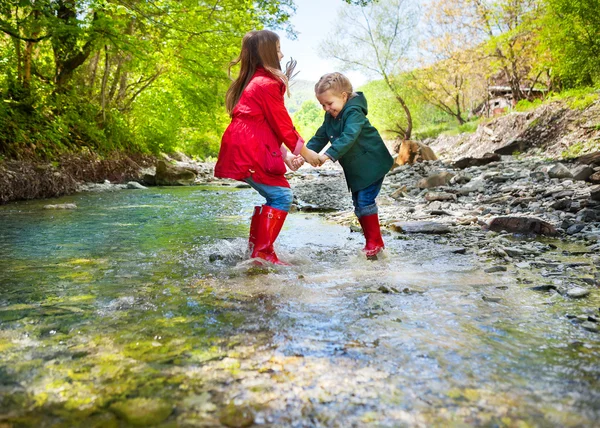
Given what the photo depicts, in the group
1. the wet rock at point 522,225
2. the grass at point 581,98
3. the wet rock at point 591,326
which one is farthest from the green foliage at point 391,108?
the wet rock at point 591,326

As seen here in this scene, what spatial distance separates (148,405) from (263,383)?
0.37 meters

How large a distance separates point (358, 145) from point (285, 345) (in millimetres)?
2538

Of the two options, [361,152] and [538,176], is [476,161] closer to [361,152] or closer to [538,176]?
[538,176]

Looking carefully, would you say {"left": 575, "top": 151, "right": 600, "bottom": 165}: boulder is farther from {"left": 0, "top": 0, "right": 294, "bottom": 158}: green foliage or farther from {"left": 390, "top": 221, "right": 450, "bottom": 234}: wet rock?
{"left": 0, "top": 0, "right": 294, "bottom": 158}: green foliage

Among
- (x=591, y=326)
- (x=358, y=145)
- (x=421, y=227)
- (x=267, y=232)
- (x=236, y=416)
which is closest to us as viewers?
(x=236, y=416)

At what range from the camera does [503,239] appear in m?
4.39

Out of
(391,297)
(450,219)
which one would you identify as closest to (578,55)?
(450,219)

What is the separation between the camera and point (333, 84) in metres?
3.98

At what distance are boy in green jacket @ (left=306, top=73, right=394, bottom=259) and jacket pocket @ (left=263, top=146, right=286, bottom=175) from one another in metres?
0.51

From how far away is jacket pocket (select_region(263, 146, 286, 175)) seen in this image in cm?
361

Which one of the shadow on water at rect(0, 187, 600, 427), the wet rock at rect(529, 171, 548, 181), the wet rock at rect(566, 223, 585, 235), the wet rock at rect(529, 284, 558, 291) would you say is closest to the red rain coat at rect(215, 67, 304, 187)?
the shadow on water at rect(0, 187, 600, 427)

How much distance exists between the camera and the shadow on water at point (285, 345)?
1.39 metres

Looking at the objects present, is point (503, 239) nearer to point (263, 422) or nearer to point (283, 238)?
point (283, 238)

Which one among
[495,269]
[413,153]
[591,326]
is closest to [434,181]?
[495,269]
